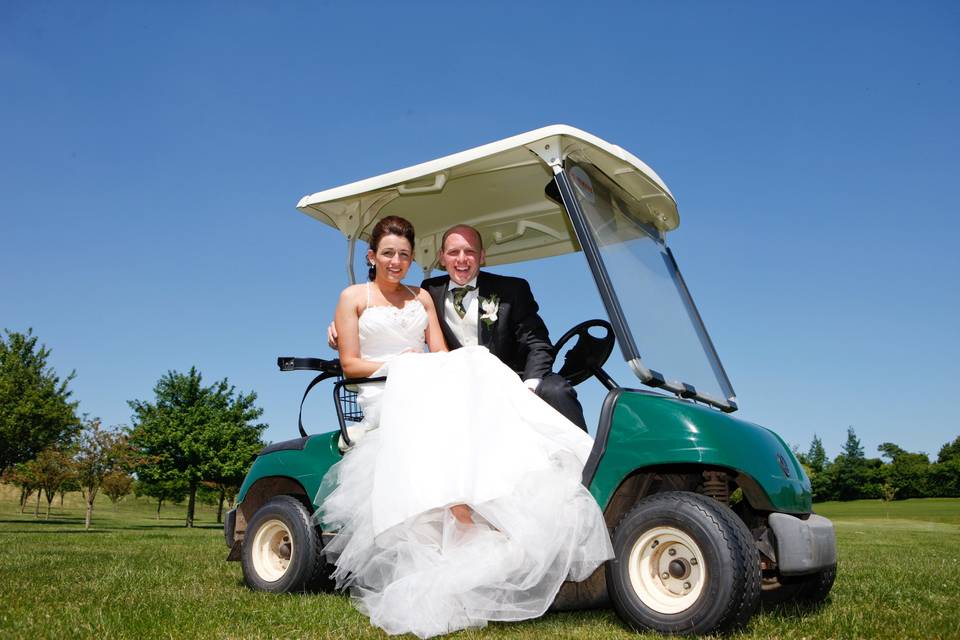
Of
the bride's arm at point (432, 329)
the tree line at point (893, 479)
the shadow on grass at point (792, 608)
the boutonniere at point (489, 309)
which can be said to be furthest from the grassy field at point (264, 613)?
the tree line at point (893, 479)

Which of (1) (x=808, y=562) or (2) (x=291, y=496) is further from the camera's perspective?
(2) (x=291, y=496)

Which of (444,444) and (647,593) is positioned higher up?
(444,444)

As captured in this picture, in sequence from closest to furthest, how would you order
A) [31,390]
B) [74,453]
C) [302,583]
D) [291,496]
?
[302,583], [291,496], [74,453], [31,390]

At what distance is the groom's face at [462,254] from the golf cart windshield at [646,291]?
0.85 m

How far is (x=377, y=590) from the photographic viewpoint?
3.93 metres

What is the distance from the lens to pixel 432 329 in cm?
492

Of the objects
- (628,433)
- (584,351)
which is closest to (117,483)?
(584,351)

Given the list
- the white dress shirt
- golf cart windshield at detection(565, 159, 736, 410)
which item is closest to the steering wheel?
golf cart windshield at detection(565, 159, 736, 410)

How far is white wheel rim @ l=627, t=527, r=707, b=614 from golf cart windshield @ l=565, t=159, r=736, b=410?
0.75 m

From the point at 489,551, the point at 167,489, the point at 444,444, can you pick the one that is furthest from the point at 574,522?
the point at 167,489

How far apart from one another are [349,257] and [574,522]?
2.52 meters

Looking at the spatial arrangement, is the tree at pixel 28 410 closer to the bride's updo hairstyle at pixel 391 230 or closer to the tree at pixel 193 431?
the tree at pixel 193 431

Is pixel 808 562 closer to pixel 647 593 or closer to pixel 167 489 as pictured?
pixel 647 593

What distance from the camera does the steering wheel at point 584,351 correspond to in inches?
175
